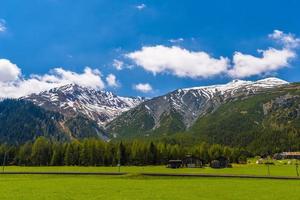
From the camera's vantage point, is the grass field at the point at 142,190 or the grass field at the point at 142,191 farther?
the grass field at the point at 142,190

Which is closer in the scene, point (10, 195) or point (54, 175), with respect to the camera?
point (10, 195)

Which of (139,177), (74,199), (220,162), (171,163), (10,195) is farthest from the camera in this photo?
(220,162)

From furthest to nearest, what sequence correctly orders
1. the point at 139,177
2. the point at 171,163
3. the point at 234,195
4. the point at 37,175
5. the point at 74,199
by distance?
the point at 171,163 < the point at 37,175 < the point at 139,177 < the point at 234,195 < the point at 74,199

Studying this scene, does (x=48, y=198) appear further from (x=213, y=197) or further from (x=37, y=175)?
(x=37, y=175)

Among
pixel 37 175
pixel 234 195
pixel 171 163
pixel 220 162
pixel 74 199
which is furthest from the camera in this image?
pixel 220 162

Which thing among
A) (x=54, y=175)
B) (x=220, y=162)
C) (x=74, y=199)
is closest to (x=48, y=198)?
(x=74, y=199)

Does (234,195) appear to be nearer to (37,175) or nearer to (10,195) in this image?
(10,195)

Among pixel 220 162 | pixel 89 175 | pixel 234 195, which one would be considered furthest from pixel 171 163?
pixel 234 195

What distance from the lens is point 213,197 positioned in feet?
189

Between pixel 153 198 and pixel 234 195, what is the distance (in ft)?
45.9

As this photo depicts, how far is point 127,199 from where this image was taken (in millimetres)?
52375

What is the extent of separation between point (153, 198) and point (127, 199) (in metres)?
3.95

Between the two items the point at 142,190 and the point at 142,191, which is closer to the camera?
the point at 142,191

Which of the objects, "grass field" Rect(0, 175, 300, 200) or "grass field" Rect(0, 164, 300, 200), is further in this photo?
"grass field" Rect(0, 164, 300, 200)
